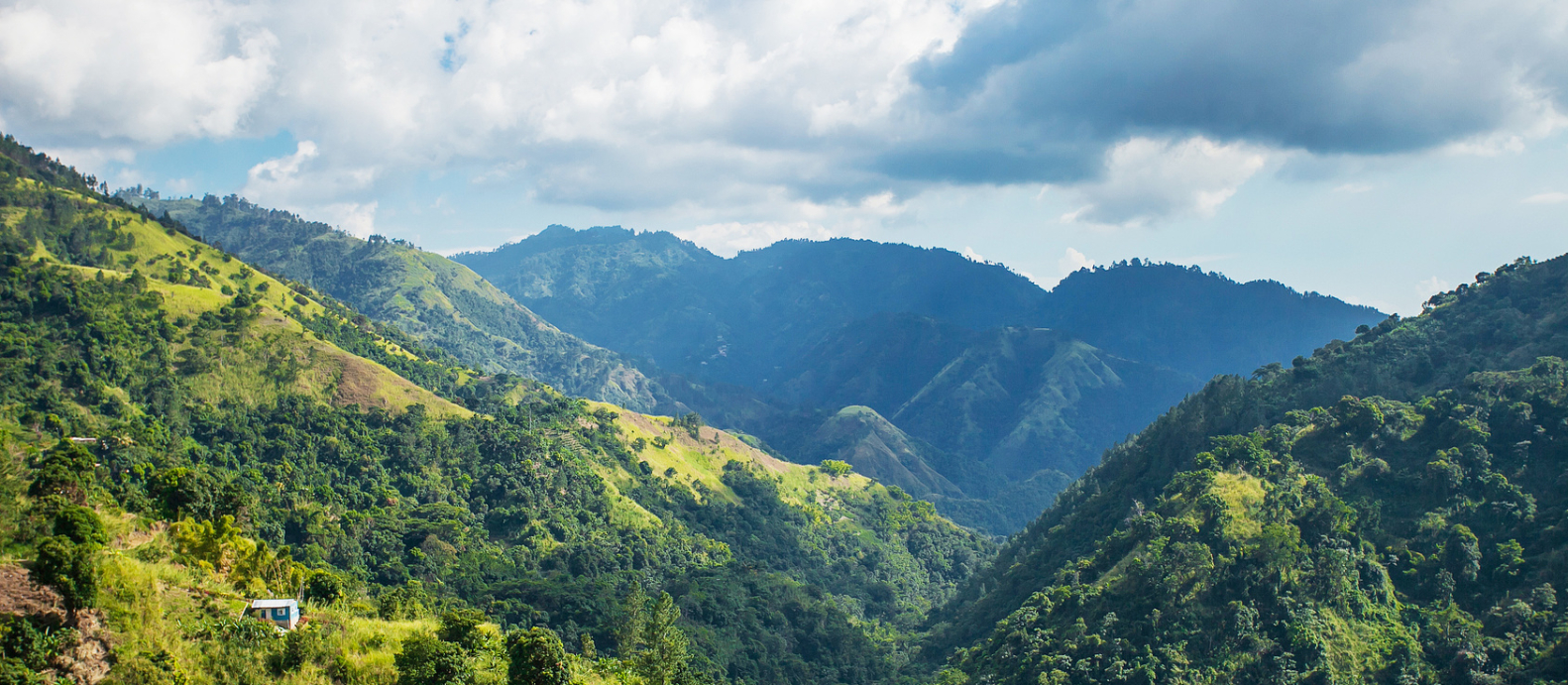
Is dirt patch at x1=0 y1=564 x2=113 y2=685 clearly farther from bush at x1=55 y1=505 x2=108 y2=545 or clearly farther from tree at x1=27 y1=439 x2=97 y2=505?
tree at x1=27 y1=439 x2=97 y2=505

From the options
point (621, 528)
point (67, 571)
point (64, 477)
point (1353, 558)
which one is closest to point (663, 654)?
point (64, 477)

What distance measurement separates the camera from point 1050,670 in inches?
3273

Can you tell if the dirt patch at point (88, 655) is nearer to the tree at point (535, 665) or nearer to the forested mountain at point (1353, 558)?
the tree at point (535, 665)

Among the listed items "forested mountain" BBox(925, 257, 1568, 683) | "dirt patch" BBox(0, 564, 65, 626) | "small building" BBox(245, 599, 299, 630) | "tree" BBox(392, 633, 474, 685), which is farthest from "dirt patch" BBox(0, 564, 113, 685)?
"forested mountain" BBox(925, 257, 1568, 683)

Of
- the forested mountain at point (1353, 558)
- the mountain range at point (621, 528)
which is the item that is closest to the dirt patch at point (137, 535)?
the mountain range at point (621, 528)

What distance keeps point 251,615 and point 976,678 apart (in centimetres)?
7319

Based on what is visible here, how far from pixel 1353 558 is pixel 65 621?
10013cm

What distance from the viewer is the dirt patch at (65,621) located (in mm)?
30703

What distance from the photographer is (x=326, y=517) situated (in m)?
104

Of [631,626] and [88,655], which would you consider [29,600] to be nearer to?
[88,655]

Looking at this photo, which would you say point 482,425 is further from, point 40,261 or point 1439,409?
point 1439,409

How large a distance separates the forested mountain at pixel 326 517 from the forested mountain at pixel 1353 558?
136 ft

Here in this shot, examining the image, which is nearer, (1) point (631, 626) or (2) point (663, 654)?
(2) point (663, 654)

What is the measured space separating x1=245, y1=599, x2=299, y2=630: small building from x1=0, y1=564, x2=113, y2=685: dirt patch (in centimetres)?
781
